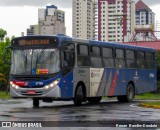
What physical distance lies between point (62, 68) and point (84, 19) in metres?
135

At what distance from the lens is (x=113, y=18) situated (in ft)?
508

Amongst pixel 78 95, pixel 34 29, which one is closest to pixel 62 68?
pixel 78 95

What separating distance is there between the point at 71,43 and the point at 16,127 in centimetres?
1198

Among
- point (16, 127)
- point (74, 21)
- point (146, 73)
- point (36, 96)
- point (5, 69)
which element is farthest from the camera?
point (74, 21)

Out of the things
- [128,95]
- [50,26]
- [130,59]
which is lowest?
[128,95]

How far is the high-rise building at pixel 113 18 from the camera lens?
156000mm

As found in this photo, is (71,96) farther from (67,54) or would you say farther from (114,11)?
(114,11)

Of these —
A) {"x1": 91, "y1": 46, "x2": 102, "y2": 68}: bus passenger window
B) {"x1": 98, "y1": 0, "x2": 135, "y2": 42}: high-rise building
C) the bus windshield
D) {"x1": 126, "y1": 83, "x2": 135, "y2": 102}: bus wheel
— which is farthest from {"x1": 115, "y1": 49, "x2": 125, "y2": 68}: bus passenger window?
{"x1": 98, "y1": 0, "x2": 135, "y2": 42}: high-rise building

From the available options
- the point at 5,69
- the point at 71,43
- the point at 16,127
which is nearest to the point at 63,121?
the point at 16,127

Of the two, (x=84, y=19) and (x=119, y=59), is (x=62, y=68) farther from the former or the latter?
(x=84, y=19)

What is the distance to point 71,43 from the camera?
25219mm

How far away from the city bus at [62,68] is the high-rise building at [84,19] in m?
129

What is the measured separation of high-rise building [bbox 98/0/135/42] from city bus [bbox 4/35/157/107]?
124 meters

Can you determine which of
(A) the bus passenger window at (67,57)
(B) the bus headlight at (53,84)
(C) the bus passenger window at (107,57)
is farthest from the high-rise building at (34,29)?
(B) the bus headlight at (53,84)
